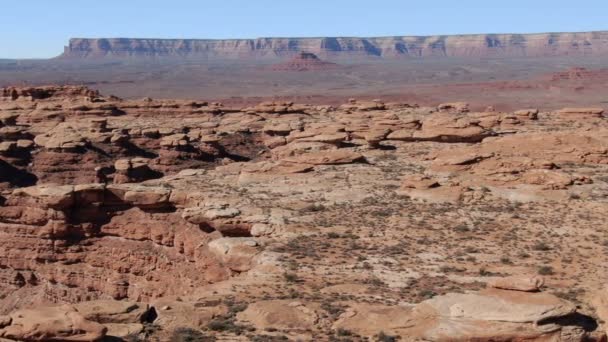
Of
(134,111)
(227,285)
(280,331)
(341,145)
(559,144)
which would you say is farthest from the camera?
(134,111)

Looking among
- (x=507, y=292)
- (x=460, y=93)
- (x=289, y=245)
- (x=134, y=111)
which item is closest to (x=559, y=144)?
(x=289, y=245)

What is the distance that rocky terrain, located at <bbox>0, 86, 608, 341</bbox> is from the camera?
1669 centimetres

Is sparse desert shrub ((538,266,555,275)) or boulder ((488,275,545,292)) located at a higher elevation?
boulder ((488,275,545,292))

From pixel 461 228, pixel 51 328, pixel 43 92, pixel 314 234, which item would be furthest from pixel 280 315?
pixel 43 92

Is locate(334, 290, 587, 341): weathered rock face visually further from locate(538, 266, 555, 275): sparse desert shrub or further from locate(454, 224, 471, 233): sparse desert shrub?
locate(454, 224, 471, 233): sparse desert shrub

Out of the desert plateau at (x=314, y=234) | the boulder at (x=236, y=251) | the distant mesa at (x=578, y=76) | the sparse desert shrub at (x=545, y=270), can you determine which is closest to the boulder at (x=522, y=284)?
the desert plateau at (x=314, y=234)

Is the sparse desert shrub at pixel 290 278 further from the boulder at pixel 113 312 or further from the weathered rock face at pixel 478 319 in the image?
the boulder at pixel 113 312

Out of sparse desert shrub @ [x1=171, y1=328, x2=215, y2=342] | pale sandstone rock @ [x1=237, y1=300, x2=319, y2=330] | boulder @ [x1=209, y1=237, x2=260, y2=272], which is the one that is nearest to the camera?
sparse desert shrub @ [x1=171, y1=328, x2=215, y2=342]

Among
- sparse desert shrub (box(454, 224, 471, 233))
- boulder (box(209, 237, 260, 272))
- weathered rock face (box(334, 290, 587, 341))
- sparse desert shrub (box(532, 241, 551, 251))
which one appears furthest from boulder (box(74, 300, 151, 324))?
sparse desert shrub (box(532, 241, 551, 251))

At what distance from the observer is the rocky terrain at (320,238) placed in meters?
16.7

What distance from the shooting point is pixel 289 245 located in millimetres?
24250

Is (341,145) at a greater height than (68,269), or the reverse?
(341,145)

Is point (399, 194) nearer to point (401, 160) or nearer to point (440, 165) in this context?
point (440, 165)

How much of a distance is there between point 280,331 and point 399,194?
1482 cm
